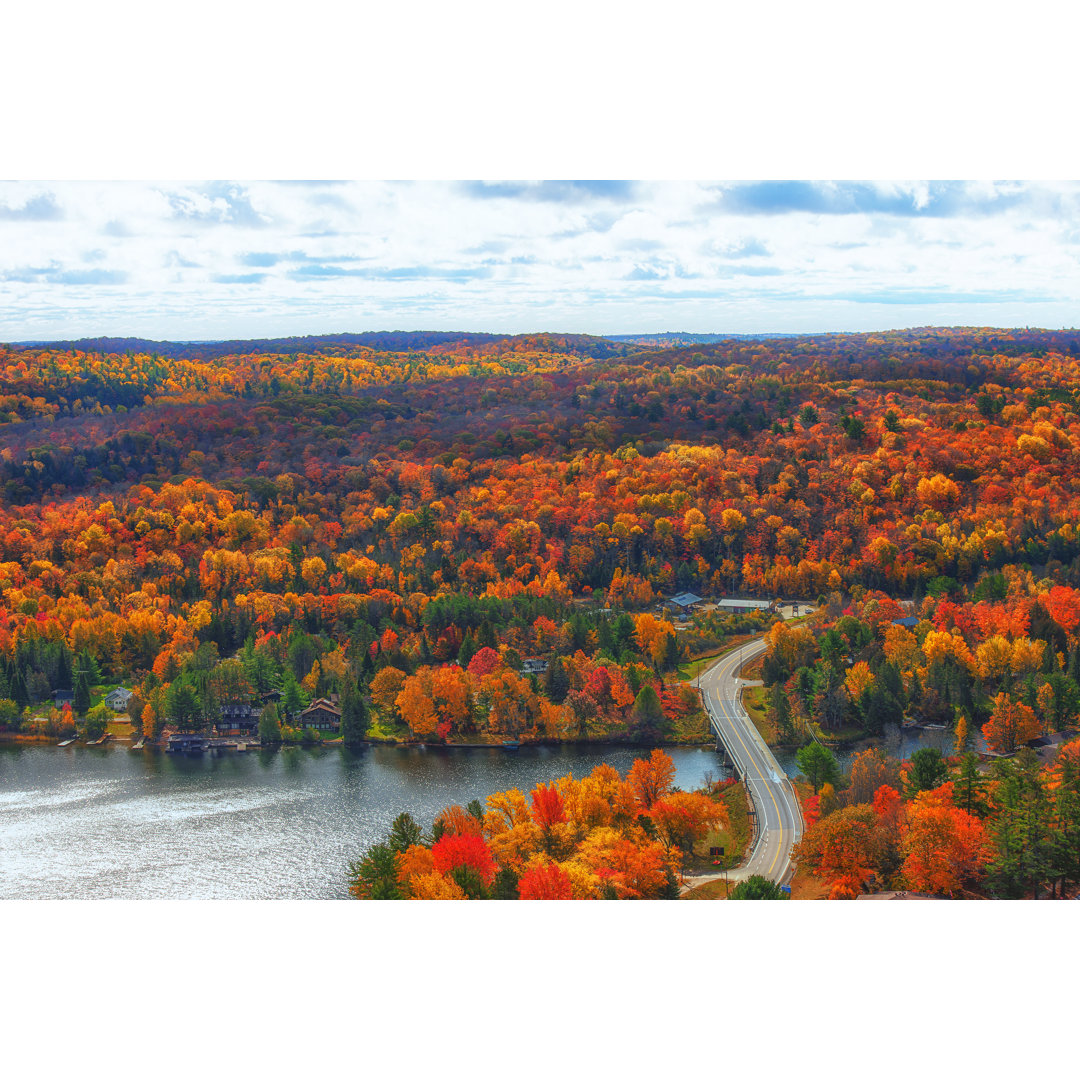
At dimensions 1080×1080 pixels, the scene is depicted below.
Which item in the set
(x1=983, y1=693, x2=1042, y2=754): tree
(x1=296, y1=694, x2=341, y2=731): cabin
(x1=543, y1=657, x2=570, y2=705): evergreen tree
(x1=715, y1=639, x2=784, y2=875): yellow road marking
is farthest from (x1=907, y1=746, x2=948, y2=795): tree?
(x1=296, y1=694, x2=341, y2=731): cabin

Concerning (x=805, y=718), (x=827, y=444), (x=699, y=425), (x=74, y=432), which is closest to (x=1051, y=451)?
(x=827, y=444)

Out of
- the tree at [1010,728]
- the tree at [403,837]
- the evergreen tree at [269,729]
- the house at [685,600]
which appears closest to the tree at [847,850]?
the tree at [1010,728]

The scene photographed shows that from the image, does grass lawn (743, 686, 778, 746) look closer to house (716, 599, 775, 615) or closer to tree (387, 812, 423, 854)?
house (716, 599, 775, 615)

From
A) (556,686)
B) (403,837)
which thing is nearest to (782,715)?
(556,686)

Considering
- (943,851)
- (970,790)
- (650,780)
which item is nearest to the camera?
(943,851)

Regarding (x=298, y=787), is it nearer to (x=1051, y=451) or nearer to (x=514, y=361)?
(x=1051, y=451)

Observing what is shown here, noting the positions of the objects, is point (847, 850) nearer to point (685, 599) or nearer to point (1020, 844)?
point (1020, 844)
